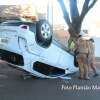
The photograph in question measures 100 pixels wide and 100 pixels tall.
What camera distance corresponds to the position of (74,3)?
2116 cm

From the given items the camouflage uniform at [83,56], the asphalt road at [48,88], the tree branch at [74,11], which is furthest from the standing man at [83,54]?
the tree branch at [74,11]

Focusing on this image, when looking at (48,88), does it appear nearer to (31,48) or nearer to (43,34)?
(31,48)

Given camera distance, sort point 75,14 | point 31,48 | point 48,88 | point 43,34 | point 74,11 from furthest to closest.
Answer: point 74,11 < point 75,14 < point 43,34 < point 31,48 < point 48,88

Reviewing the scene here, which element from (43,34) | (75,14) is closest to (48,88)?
(43,34)

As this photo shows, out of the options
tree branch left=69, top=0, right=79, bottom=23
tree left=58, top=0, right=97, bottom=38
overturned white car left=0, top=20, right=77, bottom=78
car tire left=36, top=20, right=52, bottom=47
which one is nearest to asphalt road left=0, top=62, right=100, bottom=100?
overturned white car left=0, top=20, right=77, bottom=78

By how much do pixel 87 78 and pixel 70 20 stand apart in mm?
7014

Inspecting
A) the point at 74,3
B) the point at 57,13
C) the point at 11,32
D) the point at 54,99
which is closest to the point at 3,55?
the point at 11,32

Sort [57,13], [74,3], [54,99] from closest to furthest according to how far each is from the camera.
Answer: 1. [54,99]
2. [74,3]
3. [57,13]

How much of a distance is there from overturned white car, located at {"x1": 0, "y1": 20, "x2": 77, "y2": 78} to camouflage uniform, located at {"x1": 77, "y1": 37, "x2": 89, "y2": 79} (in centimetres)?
63

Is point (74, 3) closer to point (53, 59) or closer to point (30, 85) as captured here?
point (53, 59)

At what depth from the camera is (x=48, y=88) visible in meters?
13.3

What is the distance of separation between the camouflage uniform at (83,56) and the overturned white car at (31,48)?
627 mm

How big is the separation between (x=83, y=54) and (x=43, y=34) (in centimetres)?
150

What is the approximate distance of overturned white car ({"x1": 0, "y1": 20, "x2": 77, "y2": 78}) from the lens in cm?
1435
